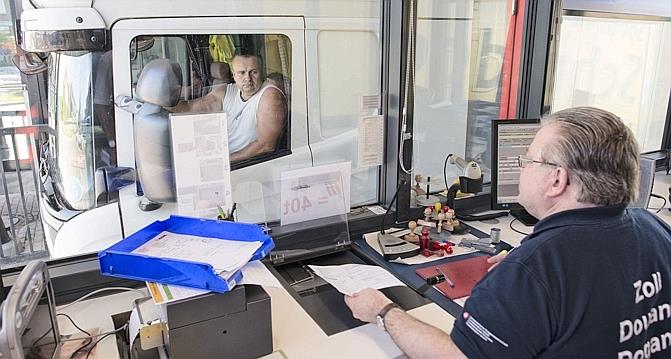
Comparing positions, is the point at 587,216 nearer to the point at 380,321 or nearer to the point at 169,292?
the point at 380,321

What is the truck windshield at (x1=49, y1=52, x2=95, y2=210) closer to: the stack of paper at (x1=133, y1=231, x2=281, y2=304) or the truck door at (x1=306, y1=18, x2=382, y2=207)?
the stack of paper at (x1=133, y1=231, x2=281, y2=304)

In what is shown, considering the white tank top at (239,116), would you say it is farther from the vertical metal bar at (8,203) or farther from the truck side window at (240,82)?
the vertical metal bar at (8,203)

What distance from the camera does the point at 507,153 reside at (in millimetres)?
2107

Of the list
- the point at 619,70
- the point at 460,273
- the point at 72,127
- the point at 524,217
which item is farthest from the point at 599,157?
the point at 619,70

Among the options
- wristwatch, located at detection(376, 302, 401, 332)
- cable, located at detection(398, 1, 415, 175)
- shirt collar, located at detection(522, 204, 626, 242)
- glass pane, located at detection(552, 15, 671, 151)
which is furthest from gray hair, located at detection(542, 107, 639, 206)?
glass pane, located at detection(552, 15, 671, 151)

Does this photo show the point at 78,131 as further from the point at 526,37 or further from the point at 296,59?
the point at 526,37

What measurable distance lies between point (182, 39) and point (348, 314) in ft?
3.30

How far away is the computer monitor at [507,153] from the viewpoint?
2100 millimetres

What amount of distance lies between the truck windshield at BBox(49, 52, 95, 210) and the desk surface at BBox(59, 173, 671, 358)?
34 cm

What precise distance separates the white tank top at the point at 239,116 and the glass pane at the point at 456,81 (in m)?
0.72

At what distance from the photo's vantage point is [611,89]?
2.97 meters

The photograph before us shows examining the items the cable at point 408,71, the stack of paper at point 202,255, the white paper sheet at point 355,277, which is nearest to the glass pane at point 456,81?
the cable at point 408,71

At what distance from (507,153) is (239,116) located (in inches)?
43.8

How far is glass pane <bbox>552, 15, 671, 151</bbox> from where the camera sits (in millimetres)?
2652
